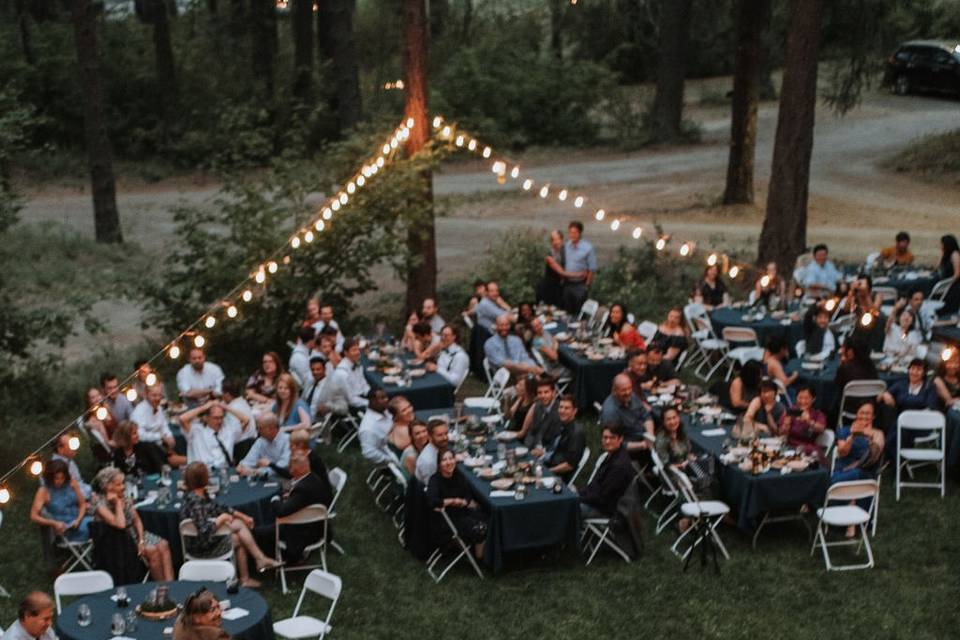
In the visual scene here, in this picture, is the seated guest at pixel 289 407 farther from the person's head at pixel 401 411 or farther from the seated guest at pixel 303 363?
the seated guest at pixel 303 363

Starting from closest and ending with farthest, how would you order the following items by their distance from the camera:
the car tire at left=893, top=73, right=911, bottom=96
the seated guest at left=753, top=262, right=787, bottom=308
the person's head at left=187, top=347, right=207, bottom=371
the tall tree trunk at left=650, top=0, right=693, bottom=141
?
1. the person's head at left=187, top=347, right=207, bottom=371
2. the seated guest at left=753, top=262, right=787, bottom=308
3. the tall tree trunk at left=650, top=0, right=693, bottom=141
4. the car tire at left=893, top=73, right=911, bottom=96

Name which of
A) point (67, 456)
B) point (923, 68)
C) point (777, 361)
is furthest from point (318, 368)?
point (923, 68)

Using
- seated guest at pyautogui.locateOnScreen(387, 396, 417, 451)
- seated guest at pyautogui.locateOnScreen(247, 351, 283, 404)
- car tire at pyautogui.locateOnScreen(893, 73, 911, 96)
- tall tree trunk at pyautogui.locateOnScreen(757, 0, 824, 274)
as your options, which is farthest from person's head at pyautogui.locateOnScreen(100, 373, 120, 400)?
car tire at pyautogui.locateOnScreen(893, 73, 911, 96)

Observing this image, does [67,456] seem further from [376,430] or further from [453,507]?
[453,507]

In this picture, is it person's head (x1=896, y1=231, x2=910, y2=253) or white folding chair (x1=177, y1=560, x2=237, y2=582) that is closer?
white folding chair (x1=177, y1=560, x2=237, y2=582)

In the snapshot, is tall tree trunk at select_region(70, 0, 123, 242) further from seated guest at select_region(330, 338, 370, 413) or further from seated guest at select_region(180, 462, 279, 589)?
seated guest at select_region(180, 462, 279, 589)

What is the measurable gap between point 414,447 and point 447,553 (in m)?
0.97

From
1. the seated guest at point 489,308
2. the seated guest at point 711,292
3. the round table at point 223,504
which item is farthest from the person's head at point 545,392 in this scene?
the seated guest at point 711,292

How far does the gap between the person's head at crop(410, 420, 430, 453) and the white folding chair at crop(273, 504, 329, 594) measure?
1031 millimetres

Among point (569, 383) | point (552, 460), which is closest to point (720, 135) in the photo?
point (569, 383)

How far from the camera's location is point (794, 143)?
18.5 m

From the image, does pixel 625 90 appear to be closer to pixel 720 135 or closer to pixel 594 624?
pixel 720 135

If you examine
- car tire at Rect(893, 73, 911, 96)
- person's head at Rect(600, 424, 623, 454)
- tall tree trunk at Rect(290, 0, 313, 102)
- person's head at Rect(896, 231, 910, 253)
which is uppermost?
tall tree trunk at Rect(290, 0, 313, 102)

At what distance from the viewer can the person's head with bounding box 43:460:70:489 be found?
35.0 ft
